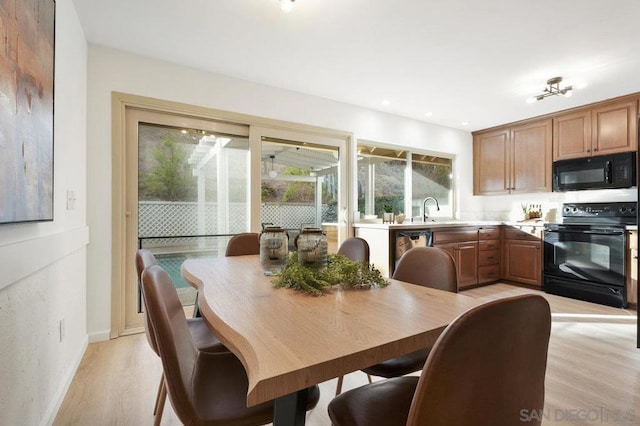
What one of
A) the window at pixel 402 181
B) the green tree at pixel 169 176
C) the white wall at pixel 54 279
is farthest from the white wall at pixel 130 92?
the window at pixel 402 181

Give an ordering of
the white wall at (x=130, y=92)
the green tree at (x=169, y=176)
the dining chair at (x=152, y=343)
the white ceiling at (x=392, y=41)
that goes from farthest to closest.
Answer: the green tree at (x=169, y=176)
the white wall at (x=130, y=92)
the white ceiling at (x=392, y=41)
the dining chair at (x=152, y=343)

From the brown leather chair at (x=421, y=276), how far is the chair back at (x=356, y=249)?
289 millimetres

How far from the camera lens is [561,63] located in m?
2.72

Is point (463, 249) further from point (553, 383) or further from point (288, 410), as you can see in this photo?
point (288, 410)

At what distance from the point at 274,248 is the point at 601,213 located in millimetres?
4166

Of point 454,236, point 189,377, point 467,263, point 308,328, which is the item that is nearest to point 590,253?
point 467,263

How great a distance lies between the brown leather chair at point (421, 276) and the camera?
1.23 metres

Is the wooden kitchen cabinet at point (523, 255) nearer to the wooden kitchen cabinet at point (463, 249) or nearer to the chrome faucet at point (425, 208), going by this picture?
the wooden kitchen cabinet at point (463, 249)

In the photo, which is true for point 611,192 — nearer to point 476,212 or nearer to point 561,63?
point 476,212

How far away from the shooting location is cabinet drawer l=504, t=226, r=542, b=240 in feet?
13.1

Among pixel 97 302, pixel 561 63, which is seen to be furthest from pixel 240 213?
pixel 561 63

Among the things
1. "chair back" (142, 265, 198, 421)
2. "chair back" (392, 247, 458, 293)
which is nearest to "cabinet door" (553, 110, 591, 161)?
"chair back" (392, 247, 458, 293)

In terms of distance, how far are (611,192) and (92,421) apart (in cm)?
539

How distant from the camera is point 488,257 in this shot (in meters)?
4.24
